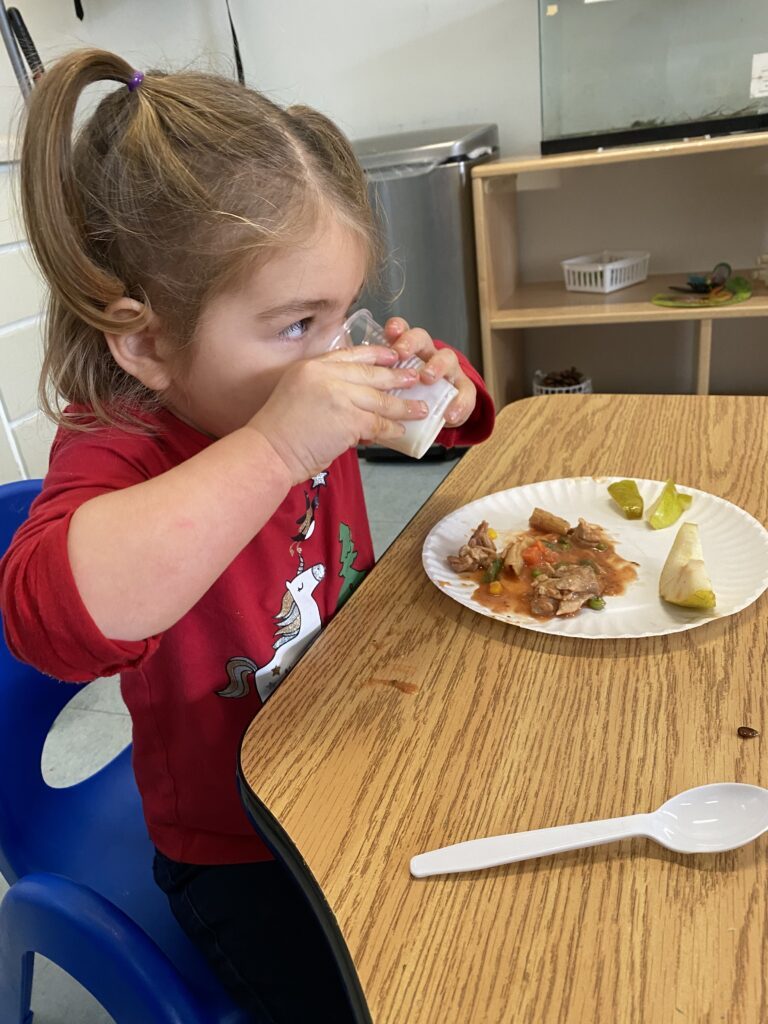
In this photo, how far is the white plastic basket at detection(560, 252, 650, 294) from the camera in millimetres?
2344

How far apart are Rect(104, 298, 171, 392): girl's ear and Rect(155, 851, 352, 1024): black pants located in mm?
420

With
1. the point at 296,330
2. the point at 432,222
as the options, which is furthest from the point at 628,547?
the point at 432,222

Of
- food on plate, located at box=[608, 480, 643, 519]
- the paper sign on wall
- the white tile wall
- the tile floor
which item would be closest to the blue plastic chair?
the tile floor

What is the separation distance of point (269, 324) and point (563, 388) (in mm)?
1951

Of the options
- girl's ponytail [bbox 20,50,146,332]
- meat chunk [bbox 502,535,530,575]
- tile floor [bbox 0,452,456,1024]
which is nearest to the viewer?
girl's ponytail [bbox 20,50,146,332]

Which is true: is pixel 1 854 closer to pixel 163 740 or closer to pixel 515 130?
pixel 163 740

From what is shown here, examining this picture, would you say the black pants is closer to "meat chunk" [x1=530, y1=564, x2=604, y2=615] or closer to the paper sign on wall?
"meat chunk" [x1=530, y1=564, x2=604, y2=615]

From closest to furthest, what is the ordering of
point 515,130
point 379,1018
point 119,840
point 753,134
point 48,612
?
point 379,1018
point 48,612
point 119,840
point 753,134
point 515,130

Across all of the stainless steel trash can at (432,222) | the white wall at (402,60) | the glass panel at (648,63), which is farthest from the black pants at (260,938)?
the white wall at (402,60)

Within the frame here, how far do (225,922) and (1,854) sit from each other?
0.74ft

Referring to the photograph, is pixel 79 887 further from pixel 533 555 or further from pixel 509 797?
pixel 533 555

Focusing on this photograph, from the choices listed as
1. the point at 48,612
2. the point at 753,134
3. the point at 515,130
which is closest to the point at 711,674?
the point at 48,612

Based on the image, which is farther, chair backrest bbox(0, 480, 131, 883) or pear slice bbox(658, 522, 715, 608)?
chair backrest bbox(0, 480, 131, 883)

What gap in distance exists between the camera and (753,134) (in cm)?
197
